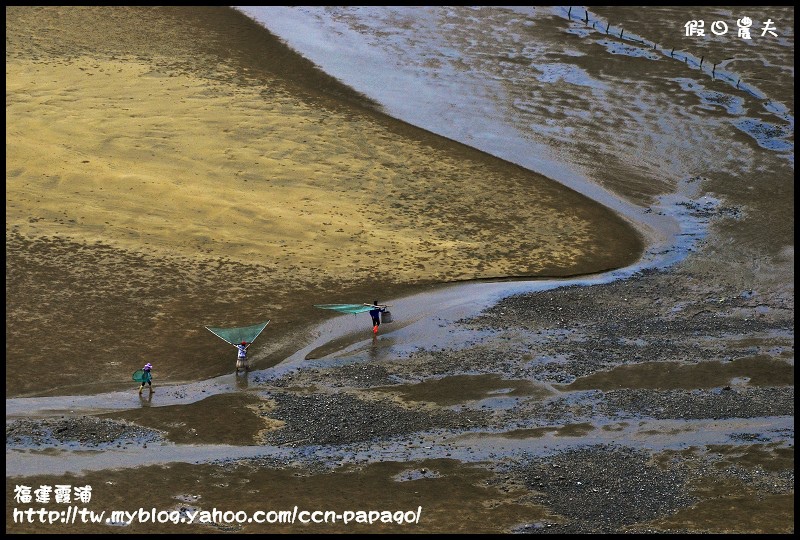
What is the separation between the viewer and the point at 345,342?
32.2m

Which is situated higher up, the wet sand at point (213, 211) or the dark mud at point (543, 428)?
the wet sand at point (213, 211)

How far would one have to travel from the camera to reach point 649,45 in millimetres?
62094

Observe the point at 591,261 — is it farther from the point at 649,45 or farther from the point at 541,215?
the point at 649,45

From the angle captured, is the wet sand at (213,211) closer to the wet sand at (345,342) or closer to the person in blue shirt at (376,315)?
the wet sand at (345,342)

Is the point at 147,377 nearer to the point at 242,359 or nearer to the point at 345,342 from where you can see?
the point at 242,359

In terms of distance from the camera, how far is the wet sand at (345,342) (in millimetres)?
24328

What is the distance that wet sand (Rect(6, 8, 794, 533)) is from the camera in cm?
2433

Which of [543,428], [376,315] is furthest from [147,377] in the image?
[543,428]

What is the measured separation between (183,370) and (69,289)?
240 inches

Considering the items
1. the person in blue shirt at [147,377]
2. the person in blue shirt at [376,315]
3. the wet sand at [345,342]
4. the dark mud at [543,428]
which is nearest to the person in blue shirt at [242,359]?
the wet sand at [345,342]

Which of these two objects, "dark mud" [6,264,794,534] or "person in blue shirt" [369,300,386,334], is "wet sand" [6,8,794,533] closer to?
"dark mud" [6,264,794,534]

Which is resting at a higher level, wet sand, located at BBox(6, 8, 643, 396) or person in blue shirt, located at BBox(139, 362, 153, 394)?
wet sand, located at BBox(6, 8, 643, 396)

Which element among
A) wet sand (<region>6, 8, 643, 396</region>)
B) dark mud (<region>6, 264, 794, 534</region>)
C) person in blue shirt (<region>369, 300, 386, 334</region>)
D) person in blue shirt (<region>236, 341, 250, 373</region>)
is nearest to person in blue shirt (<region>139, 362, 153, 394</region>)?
wet sand (<region>6, 8, 643, 396</region>)

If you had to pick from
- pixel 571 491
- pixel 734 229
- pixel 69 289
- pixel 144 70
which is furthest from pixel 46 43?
pixel 571 491
